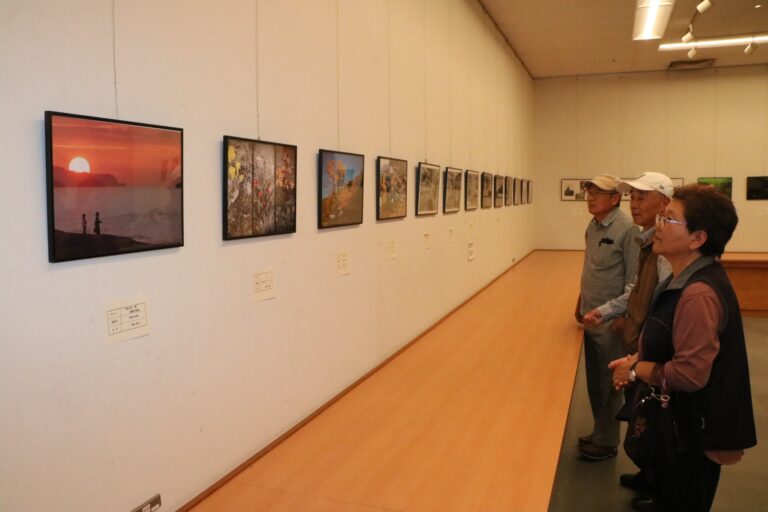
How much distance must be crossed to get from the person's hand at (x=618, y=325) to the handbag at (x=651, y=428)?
47.2 inches

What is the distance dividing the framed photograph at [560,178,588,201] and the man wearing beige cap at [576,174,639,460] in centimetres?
1065

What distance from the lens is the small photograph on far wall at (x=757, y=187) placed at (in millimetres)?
13109

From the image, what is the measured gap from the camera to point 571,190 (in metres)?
14.4

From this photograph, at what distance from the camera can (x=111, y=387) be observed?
2041 mm

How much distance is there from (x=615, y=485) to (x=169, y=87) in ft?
12.2

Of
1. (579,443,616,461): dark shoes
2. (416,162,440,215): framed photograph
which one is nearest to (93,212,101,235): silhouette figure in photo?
(416,162,440,215): framed photograph

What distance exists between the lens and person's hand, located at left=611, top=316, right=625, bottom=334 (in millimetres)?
3600

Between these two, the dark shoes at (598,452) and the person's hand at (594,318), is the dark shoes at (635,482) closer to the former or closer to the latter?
the dark shoes at (598,452)

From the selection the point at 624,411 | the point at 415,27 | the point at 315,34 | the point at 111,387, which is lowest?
the point at 624,411

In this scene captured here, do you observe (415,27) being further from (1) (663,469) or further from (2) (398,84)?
(1) (663,469)

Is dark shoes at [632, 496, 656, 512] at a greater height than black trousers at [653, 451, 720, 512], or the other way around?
black trousers at [653, 451, 720, 512]

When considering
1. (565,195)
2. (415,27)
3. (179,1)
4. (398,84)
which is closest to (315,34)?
(179,1)

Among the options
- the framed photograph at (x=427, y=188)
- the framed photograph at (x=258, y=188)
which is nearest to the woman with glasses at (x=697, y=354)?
the framed photograph at (x=258, y=188)

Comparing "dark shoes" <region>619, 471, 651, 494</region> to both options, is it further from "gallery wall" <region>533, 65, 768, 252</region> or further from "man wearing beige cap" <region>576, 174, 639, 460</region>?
"gallery wall" <region>533, 65, 768, 252</region>
